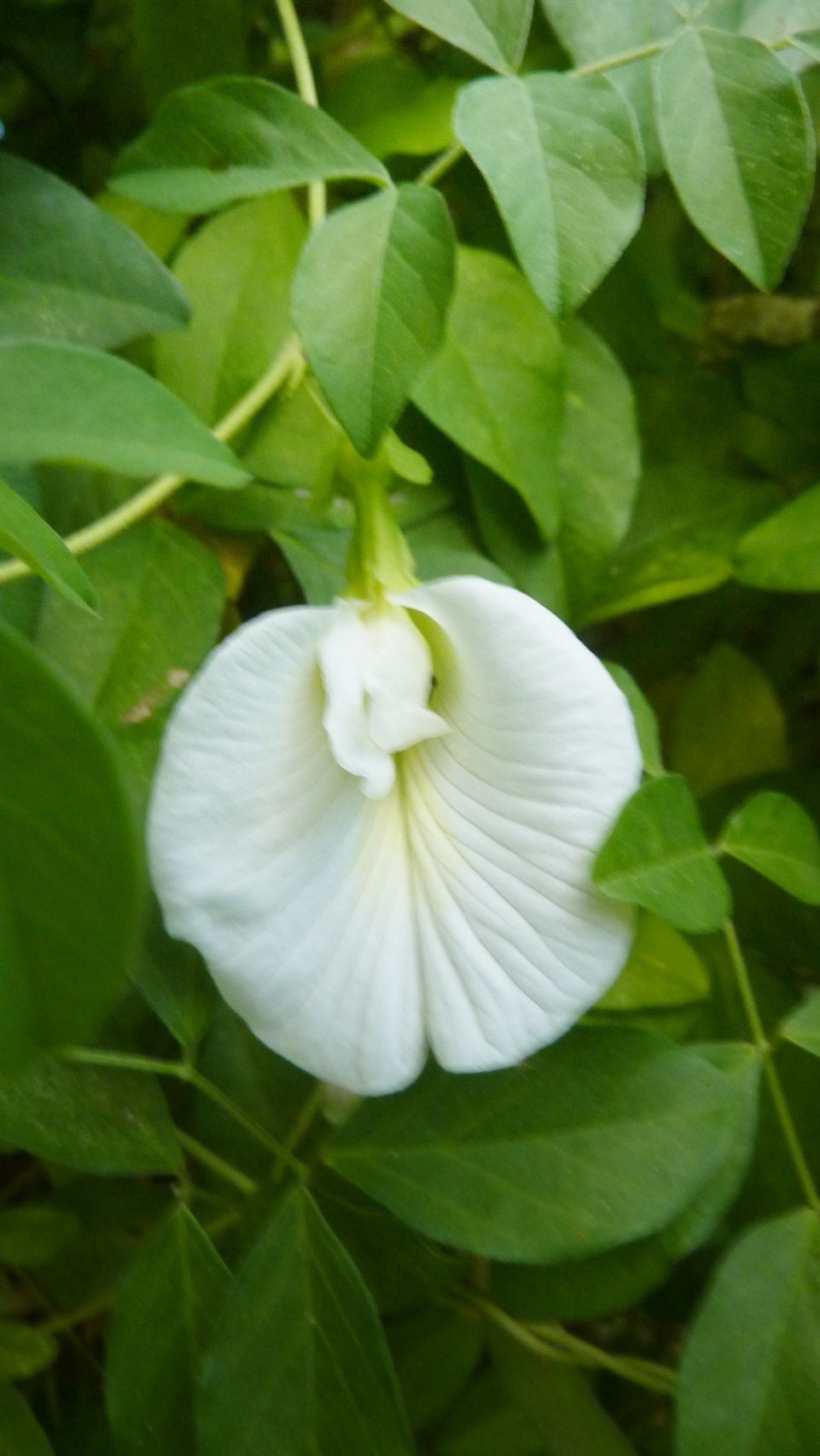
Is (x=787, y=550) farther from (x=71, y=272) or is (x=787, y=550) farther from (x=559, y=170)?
(x=71, y=272)

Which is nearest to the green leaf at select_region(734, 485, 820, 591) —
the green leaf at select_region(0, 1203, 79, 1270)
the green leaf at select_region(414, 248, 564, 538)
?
the green leaf at select_region(414, 248, 564, 538)

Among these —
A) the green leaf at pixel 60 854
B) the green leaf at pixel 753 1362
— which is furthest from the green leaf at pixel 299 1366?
the green leaf at pixel 60 854

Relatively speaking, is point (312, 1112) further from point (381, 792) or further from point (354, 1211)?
point (381, 792)

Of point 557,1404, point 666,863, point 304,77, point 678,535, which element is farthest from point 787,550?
point 557,1404

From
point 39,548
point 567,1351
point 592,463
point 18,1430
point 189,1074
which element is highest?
point 39,548

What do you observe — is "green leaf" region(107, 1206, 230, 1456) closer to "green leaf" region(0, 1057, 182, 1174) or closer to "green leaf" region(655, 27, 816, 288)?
"green leaf" region(0, 1057, 182, 1174)

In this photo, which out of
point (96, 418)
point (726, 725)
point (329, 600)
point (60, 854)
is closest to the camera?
point (60, 854)
